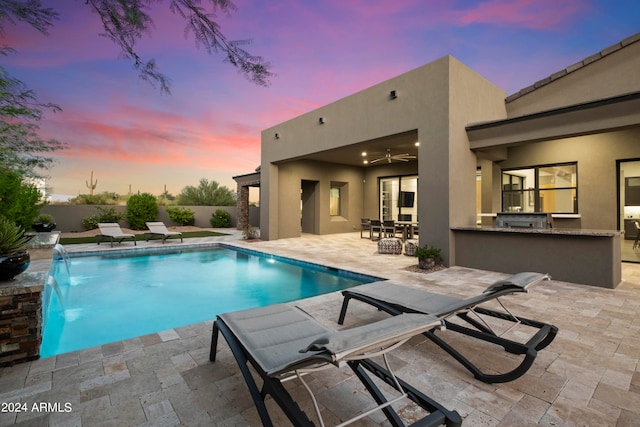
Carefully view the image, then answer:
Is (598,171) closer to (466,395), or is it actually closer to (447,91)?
(447,91)

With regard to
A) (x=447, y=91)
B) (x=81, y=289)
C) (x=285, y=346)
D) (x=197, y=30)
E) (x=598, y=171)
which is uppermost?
(x=447, y=91)

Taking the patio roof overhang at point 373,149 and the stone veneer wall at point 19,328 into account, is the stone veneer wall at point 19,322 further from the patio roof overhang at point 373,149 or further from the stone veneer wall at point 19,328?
the patio roof overhang at point 373,149

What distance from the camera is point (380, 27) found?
7875 mm

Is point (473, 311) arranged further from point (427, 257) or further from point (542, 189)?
point (542, 189)

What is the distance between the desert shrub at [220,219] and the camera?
58.1 ft

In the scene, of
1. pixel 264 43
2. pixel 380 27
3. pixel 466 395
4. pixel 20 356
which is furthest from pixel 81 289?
pixel 380 27

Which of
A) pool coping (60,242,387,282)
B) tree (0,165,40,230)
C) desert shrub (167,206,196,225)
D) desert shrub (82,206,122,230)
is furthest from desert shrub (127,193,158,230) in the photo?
tree (0,165,40,230)

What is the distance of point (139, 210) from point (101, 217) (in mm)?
1622

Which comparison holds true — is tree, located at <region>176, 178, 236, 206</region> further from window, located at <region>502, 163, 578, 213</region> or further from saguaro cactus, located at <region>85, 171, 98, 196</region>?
window, located at <region>502, 163, 578, 213</region>

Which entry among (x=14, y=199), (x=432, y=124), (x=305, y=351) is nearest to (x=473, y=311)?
(x=305, y=351)

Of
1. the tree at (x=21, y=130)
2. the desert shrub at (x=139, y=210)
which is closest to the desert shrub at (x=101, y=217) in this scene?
the desert shrub at (x=139, y=210)

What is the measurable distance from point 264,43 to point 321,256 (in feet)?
18.8

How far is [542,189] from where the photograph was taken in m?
8.24

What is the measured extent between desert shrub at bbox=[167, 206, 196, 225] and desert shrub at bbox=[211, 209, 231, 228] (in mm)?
1325
